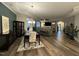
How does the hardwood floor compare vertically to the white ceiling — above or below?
below

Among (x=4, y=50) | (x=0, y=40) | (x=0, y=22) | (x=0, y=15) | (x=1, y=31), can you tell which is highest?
(x=0, y=15)

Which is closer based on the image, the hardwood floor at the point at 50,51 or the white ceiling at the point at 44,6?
the hardwood floor at the point at 50,51

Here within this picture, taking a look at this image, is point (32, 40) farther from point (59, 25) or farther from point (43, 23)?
point (59, 25)

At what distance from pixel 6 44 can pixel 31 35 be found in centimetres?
152

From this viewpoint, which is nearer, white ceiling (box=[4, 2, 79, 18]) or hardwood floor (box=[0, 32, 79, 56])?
hardwood floor (box=[0, 32, 79, 56])

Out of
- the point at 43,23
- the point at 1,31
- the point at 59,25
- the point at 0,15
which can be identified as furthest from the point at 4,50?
the point at 59,25

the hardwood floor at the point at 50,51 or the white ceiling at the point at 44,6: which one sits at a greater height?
the white ceiling at the point at 44,6

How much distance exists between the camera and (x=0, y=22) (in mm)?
5496

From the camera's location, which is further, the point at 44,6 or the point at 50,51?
the point at 44,6

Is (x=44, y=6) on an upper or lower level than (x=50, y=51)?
upper

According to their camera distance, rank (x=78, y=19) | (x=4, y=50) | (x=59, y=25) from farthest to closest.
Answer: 1. (x=59, y=25)
2. (x=78, y=19)
3. (x=4, y=50)

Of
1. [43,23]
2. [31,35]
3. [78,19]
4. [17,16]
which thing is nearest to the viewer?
[31,35]

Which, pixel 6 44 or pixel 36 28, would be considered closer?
pixel 6 44

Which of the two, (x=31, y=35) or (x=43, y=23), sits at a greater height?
(x=43, y=23)
